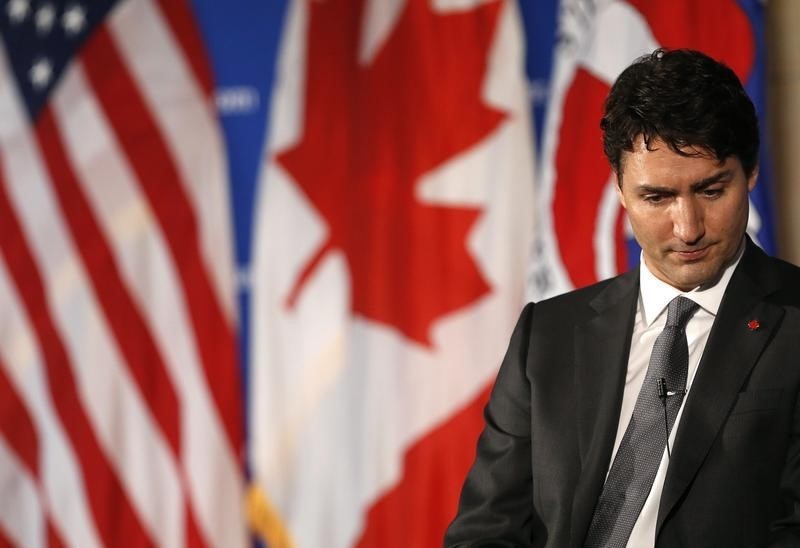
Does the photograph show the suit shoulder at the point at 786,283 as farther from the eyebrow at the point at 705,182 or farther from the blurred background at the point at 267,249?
the blurred background at the point at 267,249

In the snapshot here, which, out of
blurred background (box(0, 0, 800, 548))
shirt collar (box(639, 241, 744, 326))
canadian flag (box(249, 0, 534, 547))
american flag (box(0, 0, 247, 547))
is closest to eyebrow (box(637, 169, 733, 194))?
shirt collar (box(639, 241, 744, 326))

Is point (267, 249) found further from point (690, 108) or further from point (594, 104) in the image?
point (690, 108)

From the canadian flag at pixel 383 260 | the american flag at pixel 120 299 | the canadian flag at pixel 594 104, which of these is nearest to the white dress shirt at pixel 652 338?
the canadian flag at pixel 594 104

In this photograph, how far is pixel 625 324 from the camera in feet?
5.31

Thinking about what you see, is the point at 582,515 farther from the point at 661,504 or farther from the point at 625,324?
the point at 625,324

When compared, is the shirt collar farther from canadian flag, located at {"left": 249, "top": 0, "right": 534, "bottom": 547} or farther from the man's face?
canadian flag, located at {"left": 249, "top": 0, "right": 534, "bottom": 547}

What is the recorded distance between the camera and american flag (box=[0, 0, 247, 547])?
12.0 feet

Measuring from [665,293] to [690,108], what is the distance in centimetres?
29

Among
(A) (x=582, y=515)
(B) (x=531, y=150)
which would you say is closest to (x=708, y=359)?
(A) (x=582, y=515)

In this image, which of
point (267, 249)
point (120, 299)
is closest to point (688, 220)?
point (267, 249)

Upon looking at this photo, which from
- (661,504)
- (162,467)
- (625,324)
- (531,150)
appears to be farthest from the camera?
(162,467)

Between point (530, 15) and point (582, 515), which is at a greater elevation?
point (530, 15)

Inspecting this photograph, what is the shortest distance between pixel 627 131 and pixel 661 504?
49cm

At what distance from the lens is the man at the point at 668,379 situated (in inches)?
56.3
